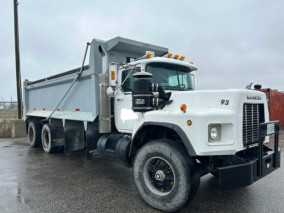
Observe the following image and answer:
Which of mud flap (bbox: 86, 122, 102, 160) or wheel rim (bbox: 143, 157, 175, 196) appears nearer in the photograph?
wheel rim (bbox: 143, 157, 175, 196)

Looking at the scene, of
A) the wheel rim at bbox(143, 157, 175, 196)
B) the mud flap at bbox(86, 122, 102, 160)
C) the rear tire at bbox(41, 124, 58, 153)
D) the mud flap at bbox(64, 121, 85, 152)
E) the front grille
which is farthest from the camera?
the rear tire at bbox(41, 124, 58, 153)

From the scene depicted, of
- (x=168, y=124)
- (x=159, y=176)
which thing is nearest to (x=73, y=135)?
(x=159, y=176)

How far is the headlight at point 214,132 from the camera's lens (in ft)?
10.4

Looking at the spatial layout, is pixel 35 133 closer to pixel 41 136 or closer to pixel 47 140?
pixel 41 136

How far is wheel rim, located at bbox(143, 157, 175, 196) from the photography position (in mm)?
3562

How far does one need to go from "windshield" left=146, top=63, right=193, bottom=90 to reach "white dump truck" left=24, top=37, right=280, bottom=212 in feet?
0.07

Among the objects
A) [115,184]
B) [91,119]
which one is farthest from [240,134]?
[91,119]

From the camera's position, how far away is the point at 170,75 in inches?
189

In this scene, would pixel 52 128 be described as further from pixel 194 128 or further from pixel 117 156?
pixel 194 128

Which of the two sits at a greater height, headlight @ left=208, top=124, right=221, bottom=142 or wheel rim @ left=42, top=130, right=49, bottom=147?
headlight @ left=208, top=124, right=221, bottom=142

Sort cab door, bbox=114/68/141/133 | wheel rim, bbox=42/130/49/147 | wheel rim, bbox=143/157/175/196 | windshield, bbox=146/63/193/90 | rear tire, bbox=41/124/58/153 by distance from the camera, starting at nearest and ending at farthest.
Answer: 1. wheel rim, bbox=143/157/175/196
2. windshield, bbox=146/63/193/90
3. cab door, bbox=114/68/141/133
4. rear tire, bbox=41/124/58/153
5. wheel rim, bbox=42/130/49/147

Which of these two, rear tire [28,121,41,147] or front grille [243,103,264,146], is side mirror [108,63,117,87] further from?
rear tire [28,121,41,147]

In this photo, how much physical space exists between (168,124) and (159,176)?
83cm

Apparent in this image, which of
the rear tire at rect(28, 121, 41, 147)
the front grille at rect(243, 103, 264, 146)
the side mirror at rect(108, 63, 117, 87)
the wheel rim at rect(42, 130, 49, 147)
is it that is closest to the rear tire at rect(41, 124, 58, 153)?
the wheel rim at rect(42, 130, 49, 147)
